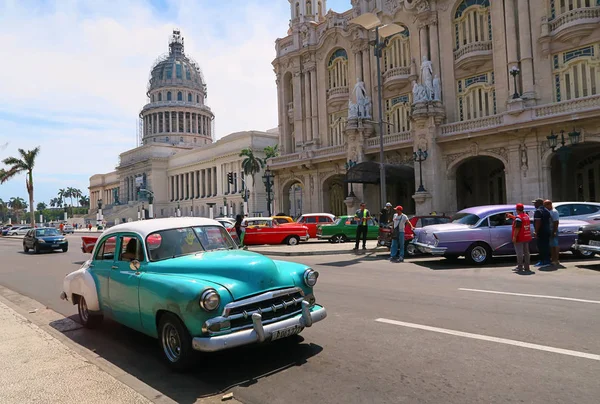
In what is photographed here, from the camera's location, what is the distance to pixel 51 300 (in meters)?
9.83

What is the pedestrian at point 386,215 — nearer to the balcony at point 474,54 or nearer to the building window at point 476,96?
the building window at point 476,96

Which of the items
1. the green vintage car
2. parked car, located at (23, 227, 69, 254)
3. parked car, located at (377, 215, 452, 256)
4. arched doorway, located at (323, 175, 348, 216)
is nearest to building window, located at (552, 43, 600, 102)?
the green vintage car

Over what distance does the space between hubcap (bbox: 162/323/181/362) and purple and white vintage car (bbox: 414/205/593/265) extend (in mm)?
9717

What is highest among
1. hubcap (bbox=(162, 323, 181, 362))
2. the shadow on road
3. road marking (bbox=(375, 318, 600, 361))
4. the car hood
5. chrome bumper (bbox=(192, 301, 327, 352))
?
the car hood

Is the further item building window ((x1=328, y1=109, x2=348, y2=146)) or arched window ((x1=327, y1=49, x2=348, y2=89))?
arched window ((x1=327, y1=49, x2=348, y2=89))

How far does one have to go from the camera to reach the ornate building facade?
84.0 ft

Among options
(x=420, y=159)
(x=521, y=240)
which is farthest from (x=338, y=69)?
(x=521, y=240)

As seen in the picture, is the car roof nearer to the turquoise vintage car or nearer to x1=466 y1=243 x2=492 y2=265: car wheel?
the turquoise vintage car

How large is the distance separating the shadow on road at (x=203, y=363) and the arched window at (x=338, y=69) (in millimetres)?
34379

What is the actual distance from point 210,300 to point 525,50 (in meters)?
28.6

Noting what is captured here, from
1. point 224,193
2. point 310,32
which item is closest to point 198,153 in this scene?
point 224,193

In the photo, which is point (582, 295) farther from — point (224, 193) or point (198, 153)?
point (198, 153)

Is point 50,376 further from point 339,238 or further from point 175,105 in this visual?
point 175,105

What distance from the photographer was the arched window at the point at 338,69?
38.0 metres
